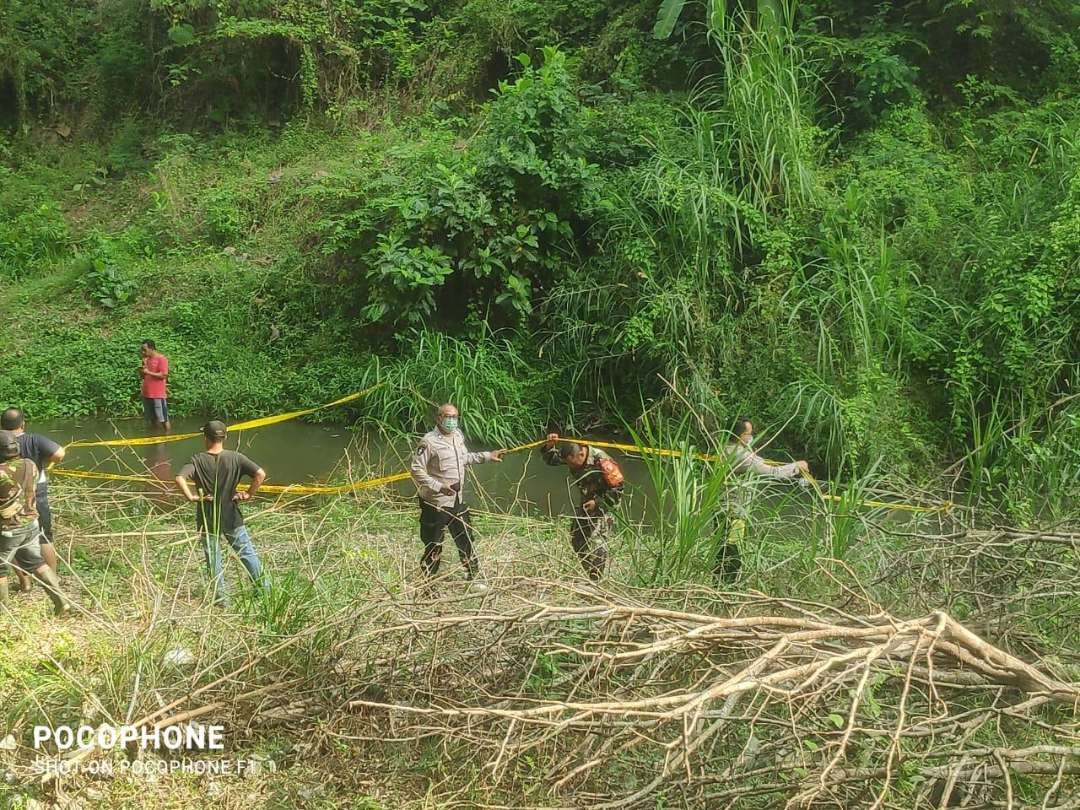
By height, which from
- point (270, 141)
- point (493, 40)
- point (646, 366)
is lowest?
point (646, 366)

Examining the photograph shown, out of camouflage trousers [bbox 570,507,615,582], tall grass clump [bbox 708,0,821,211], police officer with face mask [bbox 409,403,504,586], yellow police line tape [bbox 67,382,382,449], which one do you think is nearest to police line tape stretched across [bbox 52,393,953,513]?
yellow police line tape [bbox 67,382,382,449]

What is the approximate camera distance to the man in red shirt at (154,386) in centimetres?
1080

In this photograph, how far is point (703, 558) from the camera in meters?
5.12

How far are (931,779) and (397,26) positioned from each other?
15309 millimetres

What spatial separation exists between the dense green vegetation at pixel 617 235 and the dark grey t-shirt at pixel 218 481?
3.17m

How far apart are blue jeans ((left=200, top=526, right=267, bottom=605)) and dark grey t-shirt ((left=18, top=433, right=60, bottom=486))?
1.16 meters

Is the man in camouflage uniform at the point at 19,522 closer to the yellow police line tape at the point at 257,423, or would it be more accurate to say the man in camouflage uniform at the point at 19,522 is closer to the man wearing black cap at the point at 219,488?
the man wearing black cap at the point at 219,488

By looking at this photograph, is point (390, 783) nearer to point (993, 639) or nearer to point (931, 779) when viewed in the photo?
point (931, 779)

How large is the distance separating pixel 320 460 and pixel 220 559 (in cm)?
509

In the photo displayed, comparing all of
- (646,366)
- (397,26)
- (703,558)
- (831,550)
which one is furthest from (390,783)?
(397,26)

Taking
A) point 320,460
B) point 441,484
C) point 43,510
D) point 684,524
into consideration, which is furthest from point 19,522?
point 320,460

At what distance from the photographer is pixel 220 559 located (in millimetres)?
5266

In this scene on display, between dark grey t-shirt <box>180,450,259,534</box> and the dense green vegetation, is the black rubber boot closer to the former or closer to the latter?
dark grey t-shirt <box>180,450,259,534</box>

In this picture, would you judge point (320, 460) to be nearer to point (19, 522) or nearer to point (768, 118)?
point (19, 522)
